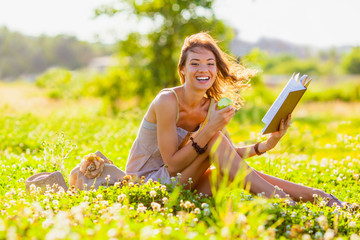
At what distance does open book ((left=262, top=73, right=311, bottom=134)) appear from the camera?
12.4 ft

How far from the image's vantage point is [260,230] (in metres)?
2.55

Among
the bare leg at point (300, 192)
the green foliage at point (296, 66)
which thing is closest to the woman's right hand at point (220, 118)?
the bare leg at point (300, 192)

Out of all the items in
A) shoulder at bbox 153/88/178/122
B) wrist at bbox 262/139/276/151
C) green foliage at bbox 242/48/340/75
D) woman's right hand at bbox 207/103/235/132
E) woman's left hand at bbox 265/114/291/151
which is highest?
shoulder at bbox 153/88/178/122

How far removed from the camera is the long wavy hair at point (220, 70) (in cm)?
424

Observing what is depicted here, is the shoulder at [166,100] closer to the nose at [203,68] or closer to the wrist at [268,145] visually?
the nose at [203,68]

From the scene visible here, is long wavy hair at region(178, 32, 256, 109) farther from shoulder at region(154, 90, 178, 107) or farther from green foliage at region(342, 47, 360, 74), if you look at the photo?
green foliage at region(342, 47, 360, 74)

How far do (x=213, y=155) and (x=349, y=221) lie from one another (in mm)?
1207

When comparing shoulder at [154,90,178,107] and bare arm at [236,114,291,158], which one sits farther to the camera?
bare arm at [236,114,291,158]

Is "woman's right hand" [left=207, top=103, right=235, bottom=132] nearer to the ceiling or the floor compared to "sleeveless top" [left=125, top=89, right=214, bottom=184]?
nearer to the ceiling

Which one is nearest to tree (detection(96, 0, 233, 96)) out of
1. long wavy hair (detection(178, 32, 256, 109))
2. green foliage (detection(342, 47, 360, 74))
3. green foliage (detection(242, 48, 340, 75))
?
long wavy hair (detection(178, 32, 256, 109))

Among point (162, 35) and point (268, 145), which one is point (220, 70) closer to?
point (268, 145)

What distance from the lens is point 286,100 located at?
379 centimetres

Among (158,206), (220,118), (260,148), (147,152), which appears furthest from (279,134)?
(158,206)

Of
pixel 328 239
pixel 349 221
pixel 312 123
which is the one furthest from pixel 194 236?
pixel 312 123
